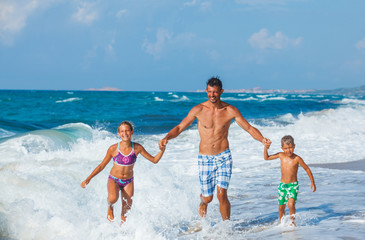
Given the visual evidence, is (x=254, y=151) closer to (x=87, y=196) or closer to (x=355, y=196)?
(x=355, y=196)

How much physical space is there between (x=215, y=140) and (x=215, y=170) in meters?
0.36

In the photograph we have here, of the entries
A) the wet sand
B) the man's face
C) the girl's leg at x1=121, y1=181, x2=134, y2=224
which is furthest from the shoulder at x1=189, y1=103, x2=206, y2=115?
the wet sand

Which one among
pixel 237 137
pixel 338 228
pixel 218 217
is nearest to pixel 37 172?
pixel 218 217

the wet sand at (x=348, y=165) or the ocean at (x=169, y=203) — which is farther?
the wet sand at (x=348, y=165)

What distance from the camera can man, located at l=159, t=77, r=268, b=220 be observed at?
4.86m

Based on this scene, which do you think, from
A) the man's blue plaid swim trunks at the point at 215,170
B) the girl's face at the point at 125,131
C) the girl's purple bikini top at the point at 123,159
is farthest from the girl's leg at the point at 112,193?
the man's blue plaid swim trunks at the point at 215,170

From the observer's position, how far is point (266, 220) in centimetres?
538

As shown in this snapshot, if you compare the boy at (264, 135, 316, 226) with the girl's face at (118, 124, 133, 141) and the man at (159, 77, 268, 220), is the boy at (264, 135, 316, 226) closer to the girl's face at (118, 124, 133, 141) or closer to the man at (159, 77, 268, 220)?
the man at (159, 77, 268, 220)

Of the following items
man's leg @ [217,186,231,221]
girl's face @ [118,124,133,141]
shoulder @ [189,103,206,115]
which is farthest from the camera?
shoulder @ [189,103,206,115]

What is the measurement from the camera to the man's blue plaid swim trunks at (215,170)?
Answer: 487 cm

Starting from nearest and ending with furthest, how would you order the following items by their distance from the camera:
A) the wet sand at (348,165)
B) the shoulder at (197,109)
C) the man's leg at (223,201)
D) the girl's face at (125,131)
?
the girl's face at (125,131), the man's leg at (223,201), the shoulder at (197,109), the wet sand at (348,165)

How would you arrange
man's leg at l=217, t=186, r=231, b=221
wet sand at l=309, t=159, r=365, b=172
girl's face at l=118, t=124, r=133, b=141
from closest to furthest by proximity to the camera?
girl's face at l=118, t=124, r=133, b=141 < man's leg at l=217, t=186, r=231, b=221 < wet sand at l=309, t=159, r=365, b=172

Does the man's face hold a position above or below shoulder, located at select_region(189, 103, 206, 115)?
above

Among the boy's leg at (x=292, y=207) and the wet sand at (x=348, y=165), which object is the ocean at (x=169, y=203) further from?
the wet sand at (x=348, y=165)
